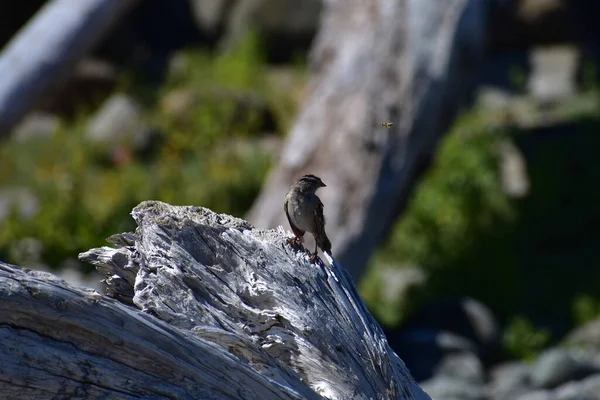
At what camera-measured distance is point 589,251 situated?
37.8ft

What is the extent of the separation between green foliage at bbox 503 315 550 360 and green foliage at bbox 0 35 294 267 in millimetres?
3768

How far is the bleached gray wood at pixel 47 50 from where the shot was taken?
373 inches

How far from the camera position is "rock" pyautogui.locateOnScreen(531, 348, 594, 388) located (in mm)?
8789

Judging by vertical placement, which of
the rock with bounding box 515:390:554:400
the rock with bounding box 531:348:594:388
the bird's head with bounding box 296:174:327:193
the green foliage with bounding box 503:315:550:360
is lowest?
the bird's head with bounding box 296:174:327:193

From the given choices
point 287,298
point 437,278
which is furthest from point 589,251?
point 287,298

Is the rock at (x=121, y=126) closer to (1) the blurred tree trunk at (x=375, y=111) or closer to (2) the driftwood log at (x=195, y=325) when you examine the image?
(1) the blurred tree trunk at (x=375, y=111)

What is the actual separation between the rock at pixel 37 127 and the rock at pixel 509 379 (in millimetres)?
7931

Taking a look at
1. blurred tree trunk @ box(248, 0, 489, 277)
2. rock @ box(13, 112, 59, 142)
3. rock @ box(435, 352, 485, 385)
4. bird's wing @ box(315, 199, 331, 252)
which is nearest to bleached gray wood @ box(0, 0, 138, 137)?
blurred tree trunk @ box(248, 0, 489, 277)

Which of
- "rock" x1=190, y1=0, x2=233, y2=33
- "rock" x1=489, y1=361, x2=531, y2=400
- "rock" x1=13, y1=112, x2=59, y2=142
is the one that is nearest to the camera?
"rock" x1=489, y1=361, x2=531, y2=400

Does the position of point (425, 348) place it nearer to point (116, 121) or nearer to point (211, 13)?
point (116, 121)

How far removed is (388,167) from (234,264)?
5382 millimetres

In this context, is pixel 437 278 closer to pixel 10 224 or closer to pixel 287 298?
pixel 10 224

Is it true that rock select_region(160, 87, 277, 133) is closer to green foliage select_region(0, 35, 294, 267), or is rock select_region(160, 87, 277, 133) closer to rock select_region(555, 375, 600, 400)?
green foliage select_region(0, 35, 294, 267)

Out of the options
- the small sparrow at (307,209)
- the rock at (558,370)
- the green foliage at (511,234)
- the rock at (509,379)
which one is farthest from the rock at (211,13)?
the small sparrow at (307,209)
